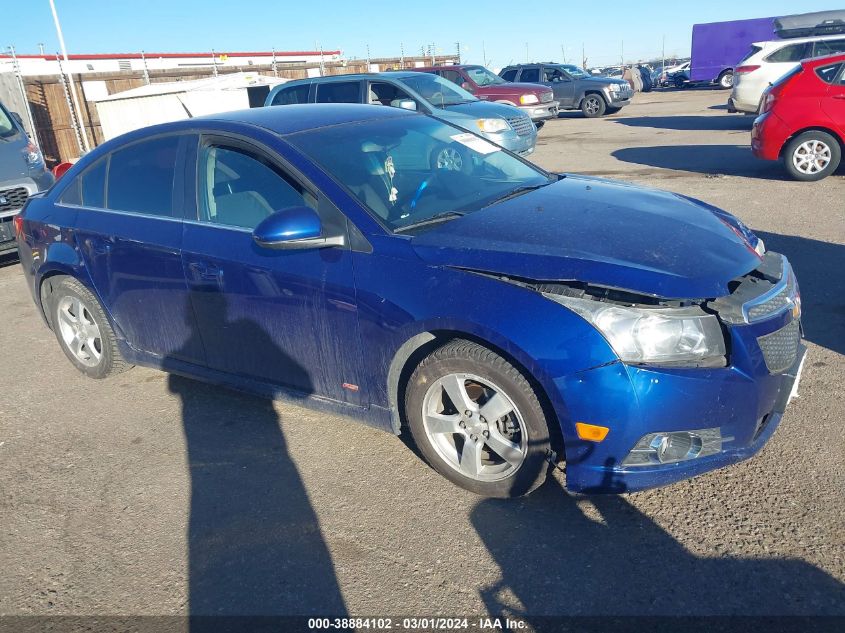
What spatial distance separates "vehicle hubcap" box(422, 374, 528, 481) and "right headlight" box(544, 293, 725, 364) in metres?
0.51

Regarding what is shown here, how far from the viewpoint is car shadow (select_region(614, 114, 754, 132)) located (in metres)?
16.3

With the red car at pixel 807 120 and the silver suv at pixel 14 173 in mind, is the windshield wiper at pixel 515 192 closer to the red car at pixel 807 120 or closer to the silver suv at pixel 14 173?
the silver suv at pixel 14 173

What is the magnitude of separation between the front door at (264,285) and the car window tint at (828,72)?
8520 mm

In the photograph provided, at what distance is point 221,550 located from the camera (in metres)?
2.95

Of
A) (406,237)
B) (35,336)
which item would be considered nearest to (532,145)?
(35,336)

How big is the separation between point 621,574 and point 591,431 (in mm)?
538

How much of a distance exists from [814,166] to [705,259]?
7.86 meters

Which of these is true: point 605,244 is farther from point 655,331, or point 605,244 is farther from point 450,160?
point 450,160

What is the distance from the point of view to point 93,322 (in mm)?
4641

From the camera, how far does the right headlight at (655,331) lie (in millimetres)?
2635

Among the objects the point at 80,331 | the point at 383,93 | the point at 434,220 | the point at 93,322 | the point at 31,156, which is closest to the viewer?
the point at 434,220

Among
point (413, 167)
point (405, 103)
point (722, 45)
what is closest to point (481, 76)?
point (405, 103)

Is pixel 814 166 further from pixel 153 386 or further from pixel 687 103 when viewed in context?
pixel 687 103

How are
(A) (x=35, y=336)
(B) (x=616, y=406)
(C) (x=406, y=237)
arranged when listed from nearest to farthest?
(B) (x=616, y=406) → (C) (x=406, y=237) → (A) (x=35, y=336)
